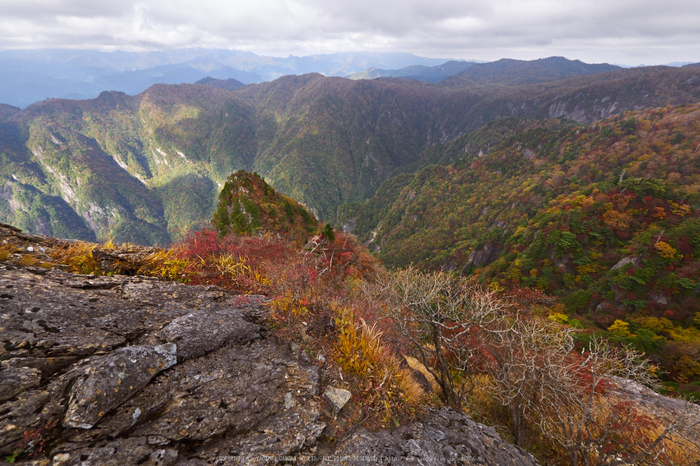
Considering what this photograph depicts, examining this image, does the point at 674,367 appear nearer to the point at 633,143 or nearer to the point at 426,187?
the point at 633,143

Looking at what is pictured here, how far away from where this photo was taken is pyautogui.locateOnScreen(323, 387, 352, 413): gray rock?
363 centimetres

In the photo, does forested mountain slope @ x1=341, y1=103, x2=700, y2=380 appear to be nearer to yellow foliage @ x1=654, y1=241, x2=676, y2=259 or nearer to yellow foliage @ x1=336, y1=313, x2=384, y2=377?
yellow foliage @ x1=654, y1=241, x2=676, y2=259

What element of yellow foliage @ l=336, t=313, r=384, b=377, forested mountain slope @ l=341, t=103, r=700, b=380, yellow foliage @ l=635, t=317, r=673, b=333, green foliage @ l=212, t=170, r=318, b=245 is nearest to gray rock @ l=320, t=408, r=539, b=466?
yellow foliage @ l=336, t=313, r=384, b=377

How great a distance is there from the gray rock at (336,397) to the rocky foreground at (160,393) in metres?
0.09

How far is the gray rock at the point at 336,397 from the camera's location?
363cm

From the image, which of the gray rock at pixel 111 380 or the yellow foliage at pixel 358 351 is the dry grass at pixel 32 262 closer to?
the gray rock at pixel 111 380

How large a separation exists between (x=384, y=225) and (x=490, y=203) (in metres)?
53.3

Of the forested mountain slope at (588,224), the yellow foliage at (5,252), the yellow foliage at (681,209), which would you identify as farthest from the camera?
the yellow foliage at (681,209)

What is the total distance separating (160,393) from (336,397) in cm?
230

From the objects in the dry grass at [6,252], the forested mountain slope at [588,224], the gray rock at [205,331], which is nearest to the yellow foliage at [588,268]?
the forested mountain slope at [588,224]

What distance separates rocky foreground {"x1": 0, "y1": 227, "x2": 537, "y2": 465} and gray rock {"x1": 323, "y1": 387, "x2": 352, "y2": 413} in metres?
0.09

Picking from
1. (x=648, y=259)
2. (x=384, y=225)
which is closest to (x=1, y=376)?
(x=648, y=259)

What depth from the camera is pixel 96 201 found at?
7771 inches

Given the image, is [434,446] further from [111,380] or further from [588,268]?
[588,268]
